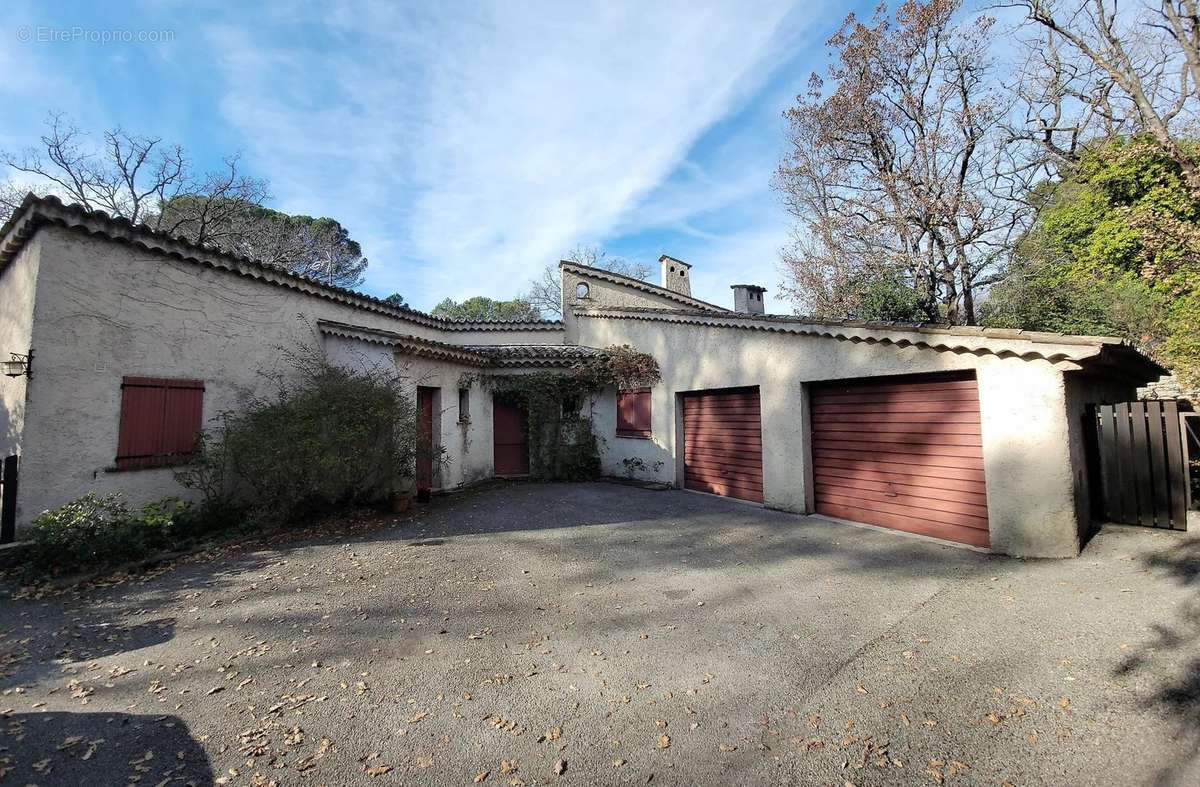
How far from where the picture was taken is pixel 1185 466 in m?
5.14

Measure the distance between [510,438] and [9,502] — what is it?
333 inches

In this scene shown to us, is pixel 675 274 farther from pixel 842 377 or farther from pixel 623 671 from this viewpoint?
pixel 623 671

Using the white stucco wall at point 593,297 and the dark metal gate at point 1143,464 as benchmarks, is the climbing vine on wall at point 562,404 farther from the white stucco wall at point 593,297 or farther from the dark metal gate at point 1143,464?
the dark metal gate at point 1143,464

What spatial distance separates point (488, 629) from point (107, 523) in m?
5.35

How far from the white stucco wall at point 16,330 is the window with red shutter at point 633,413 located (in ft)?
33.7

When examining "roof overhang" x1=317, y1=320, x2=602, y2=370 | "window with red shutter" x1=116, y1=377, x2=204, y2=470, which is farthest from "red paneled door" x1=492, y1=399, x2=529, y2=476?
"window with red shutter" x1=116, y1=377, x2=204, y2=470

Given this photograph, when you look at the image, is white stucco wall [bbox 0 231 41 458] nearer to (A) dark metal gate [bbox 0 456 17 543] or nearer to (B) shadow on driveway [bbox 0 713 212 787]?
(A) dark metal gate [bbox 0 456 17 543]

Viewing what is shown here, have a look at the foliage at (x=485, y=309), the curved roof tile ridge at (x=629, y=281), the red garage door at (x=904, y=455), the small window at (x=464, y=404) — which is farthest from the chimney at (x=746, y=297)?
the foliage at (x=485, y=309)

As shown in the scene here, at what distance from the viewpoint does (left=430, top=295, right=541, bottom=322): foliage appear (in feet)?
119

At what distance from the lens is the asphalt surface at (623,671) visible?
100 inches

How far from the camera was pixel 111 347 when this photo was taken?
697 cm

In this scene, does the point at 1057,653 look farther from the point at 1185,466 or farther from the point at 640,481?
the point at 640,481

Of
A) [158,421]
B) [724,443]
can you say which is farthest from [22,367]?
[724,443]

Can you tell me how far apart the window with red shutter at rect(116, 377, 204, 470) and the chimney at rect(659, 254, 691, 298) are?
14327 millimetres
